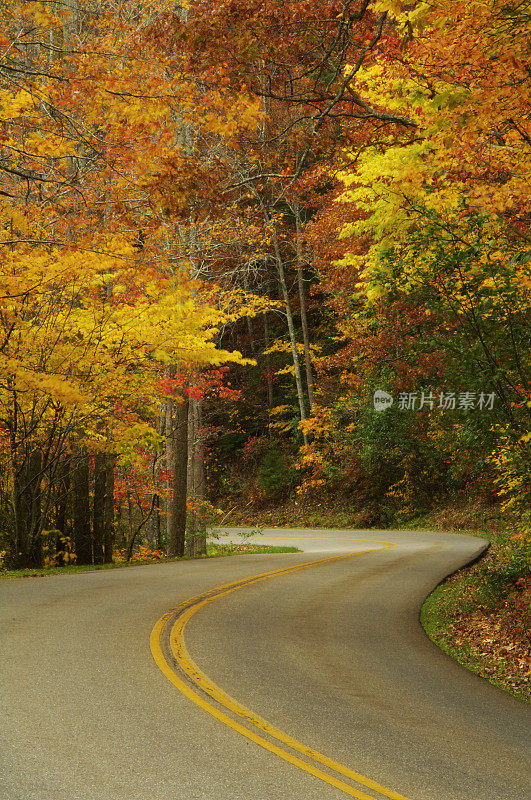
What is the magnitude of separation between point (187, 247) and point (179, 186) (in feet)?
33.3

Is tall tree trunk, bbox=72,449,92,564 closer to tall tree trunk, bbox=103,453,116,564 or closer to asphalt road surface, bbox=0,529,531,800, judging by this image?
tall tree trunk, bbox=103,453,116,564

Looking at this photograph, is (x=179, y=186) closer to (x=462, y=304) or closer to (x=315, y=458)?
(x=462, y=304)

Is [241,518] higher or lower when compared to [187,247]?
lower

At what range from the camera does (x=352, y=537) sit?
26.2m

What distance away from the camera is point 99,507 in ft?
56.3

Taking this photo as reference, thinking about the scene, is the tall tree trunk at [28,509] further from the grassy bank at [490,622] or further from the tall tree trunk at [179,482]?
the grassy bank at [490,622]

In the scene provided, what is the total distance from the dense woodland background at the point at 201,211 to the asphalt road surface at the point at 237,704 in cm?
376

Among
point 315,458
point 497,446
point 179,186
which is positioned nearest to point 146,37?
point 179,186

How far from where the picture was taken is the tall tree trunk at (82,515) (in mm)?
16641

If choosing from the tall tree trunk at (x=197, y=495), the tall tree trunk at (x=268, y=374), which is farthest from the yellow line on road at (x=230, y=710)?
the tall tree trunk at (x=268, y=374)

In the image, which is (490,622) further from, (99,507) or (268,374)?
(268,374)

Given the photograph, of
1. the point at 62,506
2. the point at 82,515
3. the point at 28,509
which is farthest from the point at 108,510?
the point at 28,509

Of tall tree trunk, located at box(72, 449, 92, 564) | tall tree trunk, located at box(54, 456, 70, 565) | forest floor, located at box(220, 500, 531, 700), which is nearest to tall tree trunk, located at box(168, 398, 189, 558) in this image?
tall tree trunk, located at box(72, 449, 92, 564)

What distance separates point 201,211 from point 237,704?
6419 millimetres
